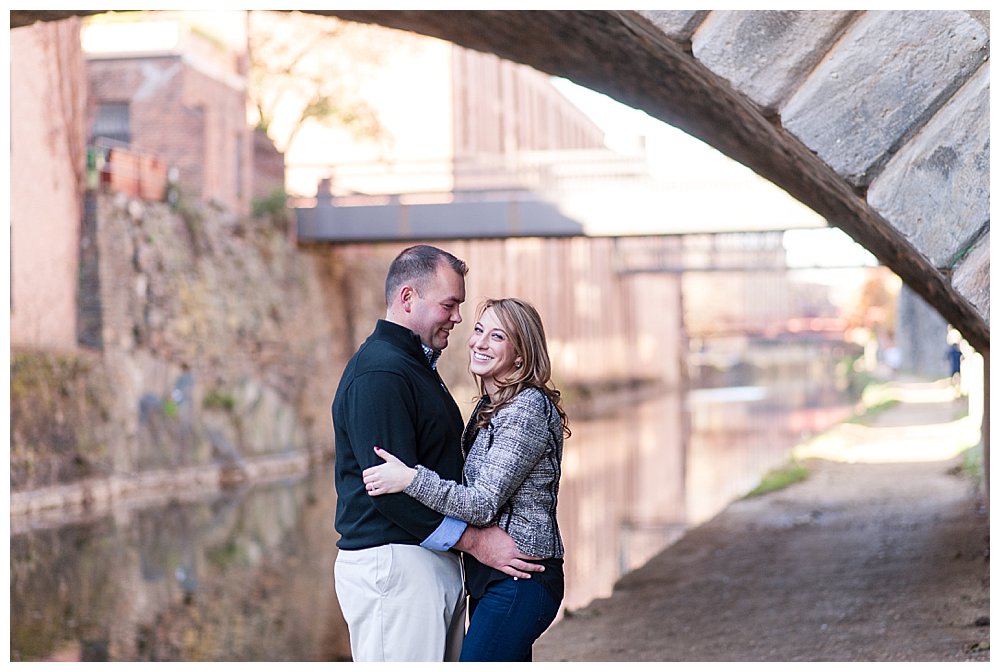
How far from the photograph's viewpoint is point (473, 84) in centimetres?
Result: 3569

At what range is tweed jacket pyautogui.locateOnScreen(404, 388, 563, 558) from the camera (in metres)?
3.36

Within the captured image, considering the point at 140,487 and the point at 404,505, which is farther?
the point at 140,487

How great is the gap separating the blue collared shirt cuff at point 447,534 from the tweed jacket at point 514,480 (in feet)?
0.09

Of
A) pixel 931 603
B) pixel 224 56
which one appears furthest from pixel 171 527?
pixel 224 56

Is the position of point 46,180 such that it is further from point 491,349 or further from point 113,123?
point 491,349

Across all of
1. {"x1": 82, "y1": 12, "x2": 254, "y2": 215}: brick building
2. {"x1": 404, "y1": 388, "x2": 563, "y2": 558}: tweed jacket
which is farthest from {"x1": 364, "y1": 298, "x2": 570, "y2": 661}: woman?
{"x1": 82, "y1": 12, "x2": 254, "y2": 215}: brick building

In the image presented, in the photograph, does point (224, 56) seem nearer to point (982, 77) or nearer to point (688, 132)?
point (688, 132)

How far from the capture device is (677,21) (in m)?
3.56

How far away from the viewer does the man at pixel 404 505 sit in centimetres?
338

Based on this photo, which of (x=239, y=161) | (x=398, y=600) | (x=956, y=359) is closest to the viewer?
(x=398, y=600)

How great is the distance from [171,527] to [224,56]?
13550 mm

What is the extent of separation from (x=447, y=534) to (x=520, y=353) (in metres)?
0.52

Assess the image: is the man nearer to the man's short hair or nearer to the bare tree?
the man's short hair

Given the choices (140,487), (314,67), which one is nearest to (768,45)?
(140,487)
